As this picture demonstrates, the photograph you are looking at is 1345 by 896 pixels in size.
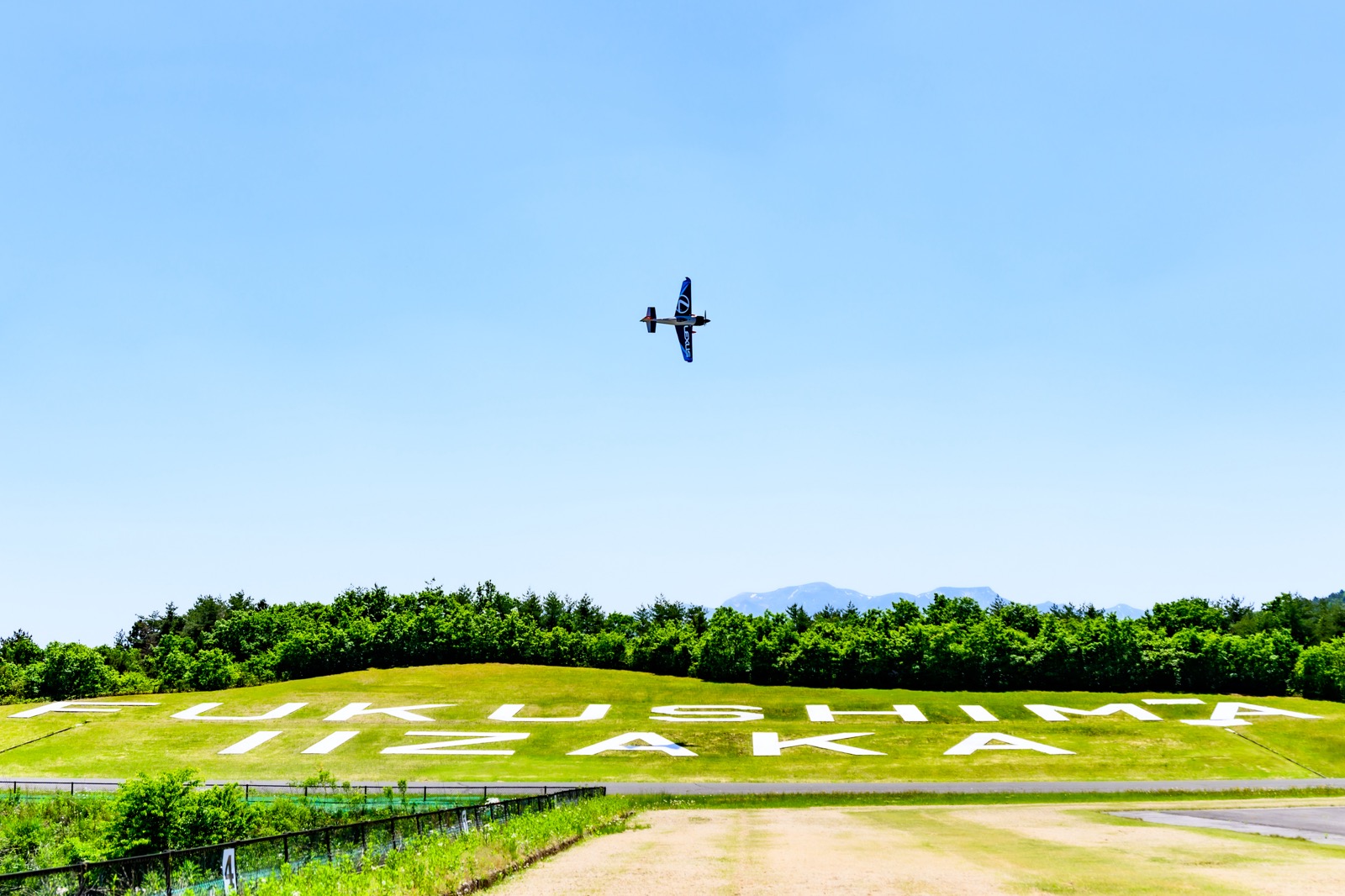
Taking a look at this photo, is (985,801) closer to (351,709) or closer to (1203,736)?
(1203,736)

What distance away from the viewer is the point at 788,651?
96.9 meters

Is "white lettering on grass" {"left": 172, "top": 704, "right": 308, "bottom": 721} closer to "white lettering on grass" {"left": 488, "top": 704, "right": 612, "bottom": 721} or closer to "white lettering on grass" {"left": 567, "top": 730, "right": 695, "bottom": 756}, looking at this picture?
"white lettering on grass" {"left": 488, "top": 704, "right": 612, "bottom": 721}

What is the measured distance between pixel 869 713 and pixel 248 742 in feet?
175

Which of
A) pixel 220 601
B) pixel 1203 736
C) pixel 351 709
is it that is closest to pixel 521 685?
pixel 351 709

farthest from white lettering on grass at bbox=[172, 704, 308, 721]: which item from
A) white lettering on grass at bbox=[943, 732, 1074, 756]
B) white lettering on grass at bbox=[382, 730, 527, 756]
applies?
white lettering on grass at bbox=[943, 732, 1074, 756]

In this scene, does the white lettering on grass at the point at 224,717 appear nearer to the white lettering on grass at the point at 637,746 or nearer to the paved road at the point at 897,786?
the paved road at the point at 897,786

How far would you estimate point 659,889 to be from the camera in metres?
20.3

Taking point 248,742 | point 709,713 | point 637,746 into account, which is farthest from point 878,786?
point 248,742

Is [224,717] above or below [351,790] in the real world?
above

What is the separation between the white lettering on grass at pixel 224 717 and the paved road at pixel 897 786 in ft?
65.5

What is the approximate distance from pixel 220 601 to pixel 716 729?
137 meters

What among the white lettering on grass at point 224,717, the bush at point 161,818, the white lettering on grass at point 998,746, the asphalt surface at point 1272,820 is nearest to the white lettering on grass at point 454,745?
the white lettering on grass at point 224,717

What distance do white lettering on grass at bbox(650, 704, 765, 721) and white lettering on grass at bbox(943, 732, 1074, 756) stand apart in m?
18.1

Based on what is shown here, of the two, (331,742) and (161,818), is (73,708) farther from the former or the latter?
(161,818)
